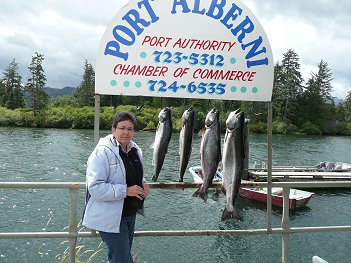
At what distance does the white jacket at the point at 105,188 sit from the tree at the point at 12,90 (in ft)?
321

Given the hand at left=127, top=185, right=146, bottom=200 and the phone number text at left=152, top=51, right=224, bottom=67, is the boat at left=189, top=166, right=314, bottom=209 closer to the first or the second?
the phone number text at left=152, top=51, right=224, bottom=67

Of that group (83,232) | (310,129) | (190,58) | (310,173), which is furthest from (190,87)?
(310,129)

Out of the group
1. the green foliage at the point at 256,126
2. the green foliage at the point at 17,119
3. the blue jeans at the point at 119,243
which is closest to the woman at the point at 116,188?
the blue jeans at the point at 119,243

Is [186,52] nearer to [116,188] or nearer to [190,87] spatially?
[190,87]

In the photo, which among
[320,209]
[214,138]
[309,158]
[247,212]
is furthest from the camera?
[309,158]

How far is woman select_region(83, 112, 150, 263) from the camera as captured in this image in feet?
10.7

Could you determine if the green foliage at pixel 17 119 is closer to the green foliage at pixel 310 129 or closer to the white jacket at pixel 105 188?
the green foliage at pixel 310 129

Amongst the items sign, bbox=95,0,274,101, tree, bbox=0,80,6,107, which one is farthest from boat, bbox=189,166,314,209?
tree, bbox=0,80,6,107

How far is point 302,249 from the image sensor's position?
547 inches

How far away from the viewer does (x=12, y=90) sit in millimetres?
95438

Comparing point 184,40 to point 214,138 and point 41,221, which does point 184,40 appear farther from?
point 41,221

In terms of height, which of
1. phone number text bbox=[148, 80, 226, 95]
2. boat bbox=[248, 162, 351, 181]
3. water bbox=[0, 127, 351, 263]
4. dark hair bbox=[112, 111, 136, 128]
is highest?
phone number text bbox=[148, 80, 226, 95]

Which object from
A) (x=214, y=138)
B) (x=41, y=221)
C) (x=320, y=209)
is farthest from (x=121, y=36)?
(x=320, y=209)

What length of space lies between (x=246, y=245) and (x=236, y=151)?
10.9 meters
